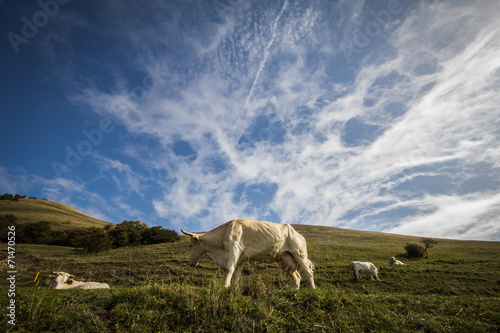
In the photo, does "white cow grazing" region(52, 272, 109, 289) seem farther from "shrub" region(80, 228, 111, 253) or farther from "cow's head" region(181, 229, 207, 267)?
"shrub" region(80, 228, 111, 253)

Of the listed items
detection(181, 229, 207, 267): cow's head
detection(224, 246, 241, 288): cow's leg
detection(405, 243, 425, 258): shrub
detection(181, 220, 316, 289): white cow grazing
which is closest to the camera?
detection(224, 246, 241, 288): cow's leg

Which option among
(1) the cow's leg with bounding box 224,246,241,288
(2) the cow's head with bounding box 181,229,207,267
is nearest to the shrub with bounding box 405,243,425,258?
(2) the cow's head with bounding box 181,229,207,267

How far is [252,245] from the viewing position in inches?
332

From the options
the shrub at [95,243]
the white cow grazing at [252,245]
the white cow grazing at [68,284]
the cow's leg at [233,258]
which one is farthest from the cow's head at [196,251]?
the shrub at [95,243]

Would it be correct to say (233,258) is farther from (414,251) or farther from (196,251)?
(414,251)

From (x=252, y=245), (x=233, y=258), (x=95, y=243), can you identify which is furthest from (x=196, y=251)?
(x=95, y=243)

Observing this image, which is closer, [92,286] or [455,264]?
[92,286]

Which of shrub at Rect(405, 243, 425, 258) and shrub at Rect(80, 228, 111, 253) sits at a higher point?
shrub at Rect(80, 228, 111, 253)

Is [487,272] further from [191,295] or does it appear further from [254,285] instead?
[191,295]

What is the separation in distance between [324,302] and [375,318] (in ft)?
3.52

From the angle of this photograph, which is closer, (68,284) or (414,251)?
(68,284)

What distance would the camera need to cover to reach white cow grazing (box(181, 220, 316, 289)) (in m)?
8.38

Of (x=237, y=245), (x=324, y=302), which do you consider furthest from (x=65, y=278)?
(x=324, y=302)

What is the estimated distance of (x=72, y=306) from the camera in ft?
16.4
